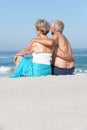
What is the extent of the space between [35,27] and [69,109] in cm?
312

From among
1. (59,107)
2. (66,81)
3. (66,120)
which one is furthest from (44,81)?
(66,120)

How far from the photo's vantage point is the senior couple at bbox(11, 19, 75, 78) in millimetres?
8188

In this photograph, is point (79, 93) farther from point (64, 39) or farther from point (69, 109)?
point (64, 39)

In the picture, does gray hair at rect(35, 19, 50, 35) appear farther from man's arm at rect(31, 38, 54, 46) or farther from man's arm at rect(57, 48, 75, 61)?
man's arm at rect(57, 48, 75, 61)

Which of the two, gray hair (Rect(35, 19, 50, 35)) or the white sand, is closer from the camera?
the white sand

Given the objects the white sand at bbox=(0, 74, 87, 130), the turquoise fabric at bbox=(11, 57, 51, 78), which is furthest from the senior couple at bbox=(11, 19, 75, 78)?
the white sand at bbox=(0, 74, 87, 130)

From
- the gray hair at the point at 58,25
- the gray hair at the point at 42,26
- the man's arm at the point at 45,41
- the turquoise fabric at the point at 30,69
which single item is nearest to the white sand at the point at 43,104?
the turquoise fabric at the point at 30,69

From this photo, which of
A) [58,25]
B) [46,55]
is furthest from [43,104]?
[58,25]

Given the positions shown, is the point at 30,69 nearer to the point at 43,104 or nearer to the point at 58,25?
the point at 58,25

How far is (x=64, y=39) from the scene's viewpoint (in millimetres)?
8461

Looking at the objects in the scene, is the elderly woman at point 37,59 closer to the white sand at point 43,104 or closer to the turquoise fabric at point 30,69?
the turquoise fabric at point 30,69

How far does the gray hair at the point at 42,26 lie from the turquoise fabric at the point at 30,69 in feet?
1.92

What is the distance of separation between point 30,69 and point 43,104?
254cm

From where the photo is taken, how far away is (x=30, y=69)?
8195mm
